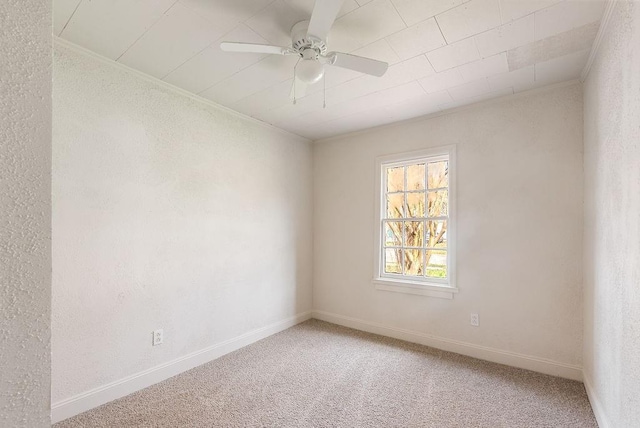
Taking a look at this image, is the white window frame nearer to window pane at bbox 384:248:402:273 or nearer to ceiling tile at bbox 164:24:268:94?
window pane at bbox 384:248:402:273

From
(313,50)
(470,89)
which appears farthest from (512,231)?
(313,50)

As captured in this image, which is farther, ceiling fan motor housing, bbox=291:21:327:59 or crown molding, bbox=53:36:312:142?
crown molding, bbox=53:36:312:142

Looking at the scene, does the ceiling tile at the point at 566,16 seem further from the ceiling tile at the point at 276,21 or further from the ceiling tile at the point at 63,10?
the ceiling tile at the point at 63,10

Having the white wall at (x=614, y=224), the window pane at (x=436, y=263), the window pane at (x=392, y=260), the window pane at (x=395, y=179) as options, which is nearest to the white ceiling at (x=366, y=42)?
the white wall at (x=614, y=224)

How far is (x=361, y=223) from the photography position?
3.72 metres

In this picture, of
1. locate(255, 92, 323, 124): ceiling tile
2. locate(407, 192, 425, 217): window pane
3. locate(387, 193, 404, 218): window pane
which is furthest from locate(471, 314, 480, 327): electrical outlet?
locate(255, 92, 323, 124): ceiling tile

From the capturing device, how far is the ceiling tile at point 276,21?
1.68 meters

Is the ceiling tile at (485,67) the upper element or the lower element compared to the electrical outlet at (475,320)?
upper

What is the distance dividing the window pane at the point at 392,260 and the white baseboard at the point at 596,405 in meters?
1.75

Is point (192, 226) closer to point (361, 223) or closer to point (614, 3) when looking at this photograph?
point (361, 223)

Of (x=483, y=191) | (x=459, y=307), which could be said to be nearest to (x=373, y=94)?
(x=483, y=191)

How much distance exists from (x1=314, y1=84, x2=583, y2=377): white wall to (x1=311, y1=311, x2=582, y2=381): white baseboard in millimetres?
13

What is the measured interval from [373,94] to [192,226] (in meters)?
2.02

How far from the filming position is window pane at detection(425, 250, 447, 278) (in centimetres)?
321
